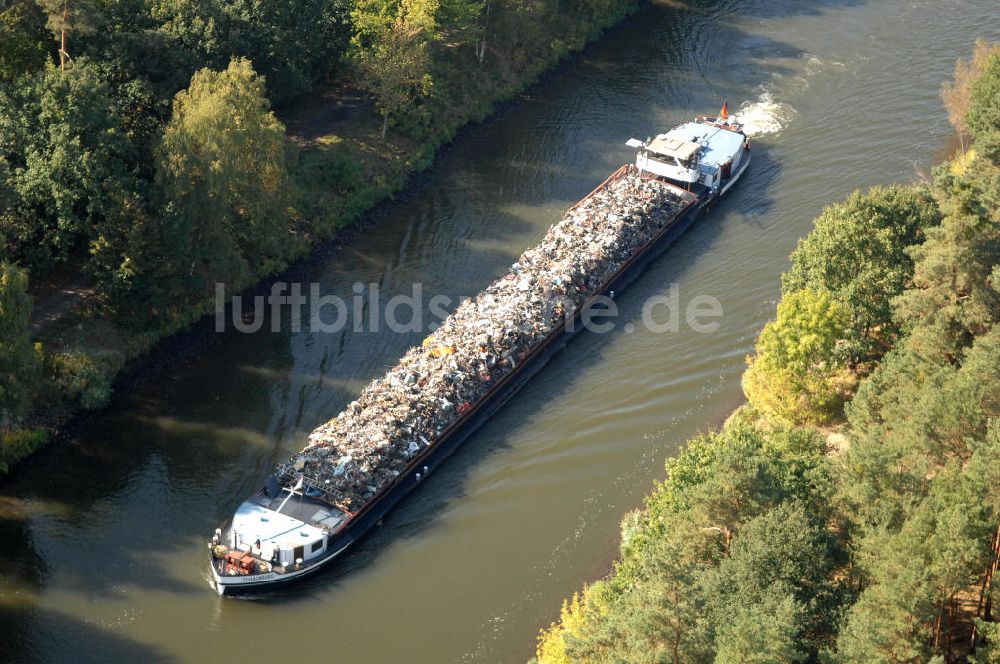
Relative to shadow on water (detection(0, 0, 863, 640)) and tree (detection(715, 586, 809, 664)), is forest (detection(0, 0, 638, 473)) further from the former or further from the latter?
tree (detection(715, 586, 809, 664))

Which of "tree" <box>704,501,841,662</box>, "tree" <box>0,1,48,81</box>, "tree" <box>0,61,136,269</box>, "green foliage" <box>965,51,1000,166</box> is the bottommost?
"tree" <box>704,501,841,662</box>

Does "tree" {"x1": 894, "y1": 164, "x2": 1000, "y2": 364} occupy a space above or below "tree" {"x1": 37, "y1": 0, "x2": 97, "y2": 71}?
below

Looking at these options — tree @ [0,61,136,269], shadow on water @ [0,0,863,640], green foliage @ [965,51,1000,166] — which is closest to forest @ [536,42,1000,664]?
green foliage @ [965,51,1000,166]

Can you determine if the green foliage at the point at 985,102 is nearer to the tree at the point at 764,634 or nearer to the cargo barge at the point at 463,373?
the cargo barge at the point at 463,373

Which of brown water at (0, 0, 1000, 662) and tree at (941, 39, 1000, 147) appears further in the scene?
tree at (941, 39, 1000, 147)

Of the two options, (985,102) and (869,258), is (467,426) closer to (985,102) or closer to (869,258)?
(869,258)

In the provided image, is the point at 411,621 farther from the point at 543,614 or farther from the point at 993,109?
the point at 993,109

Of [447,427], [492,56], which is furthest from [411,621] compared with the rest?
[492,56]
